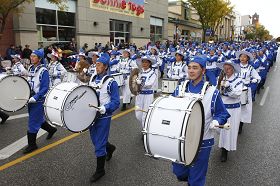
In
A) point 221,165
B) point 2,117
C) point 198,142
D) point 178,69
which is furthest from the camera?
point 178,69

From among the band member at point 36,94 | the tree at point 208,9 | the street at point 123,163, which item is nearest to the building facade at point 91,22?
the tree at point 208,9

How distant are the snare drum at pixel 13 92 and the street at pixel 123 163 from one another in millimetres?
948

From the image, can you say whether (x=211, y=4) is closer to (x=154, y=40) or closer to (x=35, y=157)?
(x=154, y=40)

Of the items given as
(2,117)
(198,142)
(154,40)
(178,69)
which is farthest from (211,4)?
(198,142)

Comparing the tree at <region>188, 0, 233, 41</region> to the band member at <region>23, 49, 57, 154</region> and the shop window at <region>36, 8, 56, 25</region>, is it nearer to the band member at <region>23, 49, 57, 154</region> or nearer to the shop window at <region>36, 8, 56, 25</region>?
the shop window at <region>36, 8, 56, 25</region>

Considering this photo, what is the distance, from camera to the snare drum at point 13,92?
19.0 feet

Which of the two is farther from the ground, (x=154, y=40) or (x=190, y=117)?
(x=154, y=40)

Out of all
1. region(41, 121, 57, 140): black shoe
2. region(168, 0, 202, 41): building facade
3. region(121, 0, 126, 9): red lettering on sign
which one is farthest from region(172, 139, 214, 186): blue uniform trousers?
region(168, 0, 202, 41): building facade

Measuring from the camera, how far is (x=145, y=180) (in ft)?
15.9

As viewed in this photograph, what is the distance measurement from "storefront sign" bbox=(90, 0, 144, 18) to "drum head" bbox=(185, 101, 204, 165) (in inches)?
1016

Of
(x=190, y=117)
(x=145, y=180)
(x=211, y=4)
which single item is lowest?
(x=145, y=180)

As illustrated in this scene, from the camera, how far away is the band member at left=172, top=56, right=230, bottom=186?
360cm

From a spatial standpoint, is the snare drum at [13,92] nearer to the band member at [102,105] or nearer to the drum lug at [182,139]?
the band member at [102,105]

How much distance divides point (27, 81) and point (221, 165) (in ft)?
13.4
